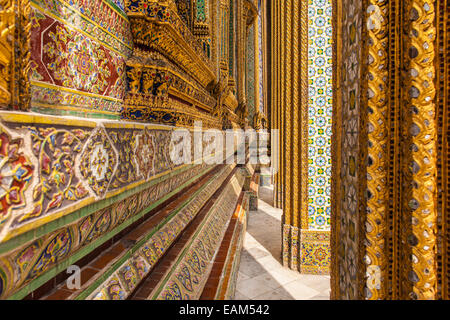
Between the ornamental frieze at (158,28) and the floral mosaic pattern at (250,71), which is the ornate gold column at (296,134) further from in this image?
the floral mosaic pattern at (250,71)

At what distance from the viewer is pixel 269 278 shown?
3.14m

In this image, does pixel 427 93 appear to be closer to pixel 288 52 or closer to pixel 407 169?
pixel 407 169

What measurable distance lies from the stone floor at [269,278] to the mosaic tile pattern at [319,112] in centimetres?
69

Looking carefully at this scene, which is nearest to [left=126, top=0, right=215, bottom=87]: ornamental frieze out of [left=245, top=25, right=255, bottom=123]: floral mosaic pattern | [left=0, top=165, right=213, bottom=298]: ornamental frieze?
[left=0, top=165, right=213, bottom=298]: ornamental frieze

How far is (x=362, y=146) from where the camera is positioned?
854 mm

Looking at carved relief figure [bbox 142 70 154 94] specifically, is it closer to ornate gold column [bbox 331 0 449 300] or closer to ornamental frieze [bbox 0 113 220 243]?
ornamental frieze [bbox 0 113 220 243]

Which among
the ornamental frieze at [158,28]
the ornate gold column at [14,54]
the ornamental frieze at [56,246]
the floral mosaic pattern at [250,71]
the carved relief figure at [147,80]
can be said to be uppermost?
the floral mosaic pattern at [250,71]

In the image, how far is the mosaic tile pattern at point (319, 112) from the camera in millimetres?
3395

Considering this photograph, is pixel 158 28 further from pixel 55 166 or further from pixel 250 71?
pixel 250 71

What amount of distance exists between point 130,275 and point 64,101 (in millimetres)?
735

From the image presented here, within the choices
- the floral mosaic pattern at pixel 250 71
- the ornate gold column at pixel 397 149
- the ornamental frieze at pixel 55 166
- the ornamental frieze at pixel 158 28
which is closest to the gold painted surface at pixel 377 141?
the ornate gold column at pixel 397 149

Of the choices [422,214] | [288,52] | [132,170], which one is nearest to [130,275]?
[132,170]

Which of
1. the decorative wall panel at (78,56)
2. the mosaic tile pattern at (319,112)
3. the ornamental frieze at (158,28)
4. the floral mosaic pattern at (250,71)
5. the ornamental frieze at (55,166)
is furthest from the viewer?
the floral mosaic pattern at (250,71)

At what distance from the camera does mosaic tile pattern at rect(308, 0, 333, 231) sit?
3.39 m
